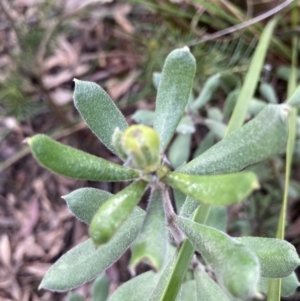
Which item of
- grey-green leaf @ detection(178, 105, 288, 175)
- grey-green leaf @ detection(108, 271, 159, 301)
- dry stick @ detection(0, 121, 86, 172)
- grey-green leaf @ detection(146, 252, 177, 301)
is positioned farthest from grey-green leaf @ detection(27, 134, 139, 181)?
dry stick @ detection(0, 121, 86, 172)

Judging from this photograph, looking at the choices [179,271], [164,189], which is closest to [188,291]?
[179,271]

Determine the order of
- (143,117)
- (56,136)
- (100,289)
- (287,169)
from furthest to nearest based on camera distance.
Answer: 1. (56,136)
2. (143,117)
3. (100,289)
4. (287,169)

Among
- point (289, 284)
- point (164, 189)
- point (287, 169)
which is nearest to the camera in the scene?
point (164, 189)

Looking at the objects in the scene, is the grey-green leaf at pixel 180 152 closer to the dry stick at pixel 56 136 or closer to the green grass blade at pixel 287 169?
the green grass blade at pixel 287 169

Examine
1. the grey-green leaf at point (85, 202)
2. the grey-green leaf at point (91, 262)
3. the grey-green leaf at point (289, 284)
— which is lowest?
the grey-green leaf at point (289, 284)

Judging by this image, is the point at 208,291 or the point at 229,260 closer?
the point at 229,260

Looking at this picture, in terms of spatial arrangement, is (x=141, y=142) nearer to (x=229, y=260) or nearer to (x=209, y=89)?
(x=229, y=260)

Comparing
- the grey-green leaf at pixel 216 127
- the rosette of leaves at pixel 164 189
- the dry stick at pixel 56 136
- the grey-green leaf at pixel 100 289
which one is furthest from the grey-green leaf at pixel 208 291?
the dry stick at pixel 56 136
